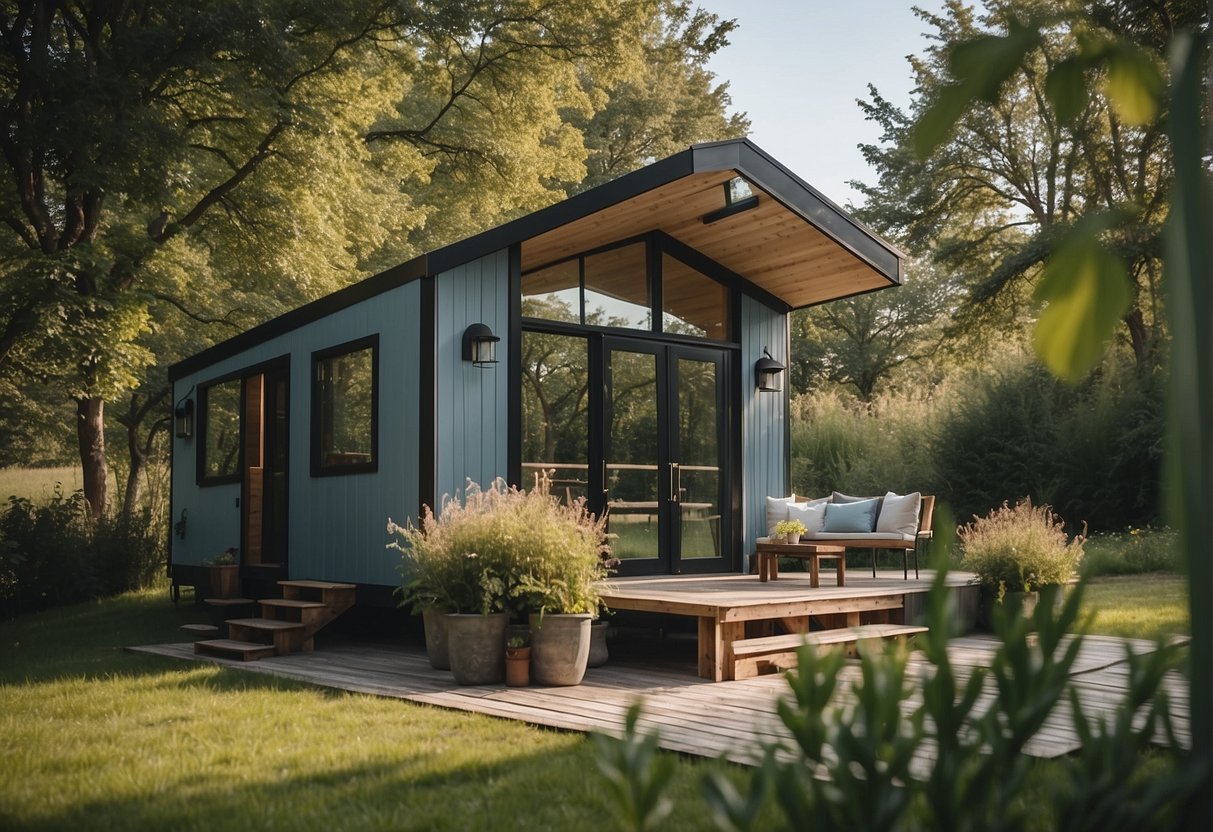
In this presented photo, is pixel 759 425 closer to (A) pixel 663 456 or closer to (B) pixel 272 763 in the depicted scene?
(A) pixel 663 456

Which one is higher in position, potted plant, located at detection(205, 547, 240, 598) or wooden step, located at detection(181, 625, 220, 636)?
potted plant, located at detection(205, 547, 240, 598)

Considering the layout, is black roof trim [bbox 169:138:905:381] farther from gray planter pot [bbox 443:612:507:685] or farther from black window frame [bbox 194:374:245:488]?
gray planter pot [bbox 443:612:507:685]

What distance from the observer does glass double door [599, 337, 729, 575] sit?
8.33 m

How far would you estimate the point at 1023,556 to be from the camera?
7754 mm

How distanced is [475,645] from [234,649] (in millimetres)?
2143

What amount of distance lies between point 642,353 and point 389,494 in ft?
7.54

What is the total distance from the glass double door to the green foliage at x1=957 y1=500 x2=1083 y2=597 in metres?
2.12

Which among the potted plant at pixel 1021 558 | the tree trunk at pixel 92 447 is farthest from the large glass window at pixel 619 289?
the tree trunk at pixel 92 447

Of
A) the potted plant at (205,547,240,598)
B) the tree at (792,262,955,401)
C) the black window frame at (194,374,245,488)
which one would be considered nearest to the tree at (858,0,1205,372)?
the tree at (792,262,955,401)

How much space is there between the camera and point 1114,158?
16.1 meters

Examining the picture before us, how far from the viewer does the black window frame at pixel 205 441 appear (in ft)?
33.8

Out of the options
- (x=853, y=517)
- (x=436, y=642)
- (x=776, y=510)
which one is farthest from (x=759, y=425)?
(x=436, y=642)

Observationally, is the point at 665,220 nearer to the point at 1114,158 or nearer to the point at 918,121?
the point at 918,121

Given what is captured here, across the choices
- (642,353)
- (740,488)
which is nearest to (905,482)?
(740,488)
